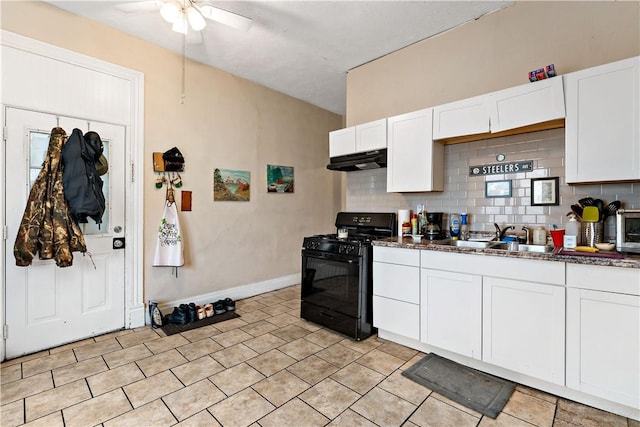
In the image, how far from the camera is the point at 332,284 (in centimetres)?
296

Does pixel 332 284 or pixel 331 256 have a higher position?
pixel 331 256

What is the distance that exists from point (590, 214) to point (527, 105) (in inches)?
34.7

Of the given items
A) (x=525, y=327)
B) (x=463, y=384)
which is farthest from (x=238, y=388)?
(x=525, y=327)

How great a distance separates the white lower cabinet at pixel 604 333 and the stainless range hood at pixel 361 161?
181 centimetres

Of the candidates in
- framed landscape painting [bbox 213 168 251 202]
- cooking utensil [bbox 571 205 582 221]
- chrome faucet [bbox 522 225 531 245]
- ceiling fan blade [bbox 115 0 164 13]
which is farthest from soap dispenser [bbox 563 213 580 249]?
ceiling fan blade [bbox 115 0 164 13]

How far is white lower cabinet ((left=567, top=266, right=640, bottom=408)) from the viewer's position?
1.64m

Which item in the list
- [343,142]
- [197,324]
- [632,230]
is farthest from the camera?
[343,142]

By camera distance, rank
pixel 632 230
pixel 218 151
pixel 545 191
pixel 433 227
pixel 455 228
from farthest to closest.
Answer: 1. pixel 218 151
2. pixel 433 227
3. pixel 455 228
4. pixel 545 191
5. pixel 632 230

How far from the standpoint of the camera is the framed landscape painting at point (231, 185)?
3.75 metres

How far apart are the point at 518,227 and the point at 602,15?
163 cm

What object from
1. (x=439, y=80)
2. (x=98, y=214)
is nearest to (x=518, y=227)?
(x=439, y=80)

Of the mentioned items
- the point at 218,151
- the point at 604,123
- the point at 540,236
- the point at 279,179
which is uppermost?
the point at 218,151

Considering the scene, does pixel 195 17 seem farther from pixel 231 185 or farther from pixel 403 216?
pixel 403 216

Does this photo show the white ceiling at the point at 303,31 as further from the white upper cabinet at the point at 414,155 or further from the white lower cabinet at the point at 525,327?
the white lower cabinet at the point at 525,327
